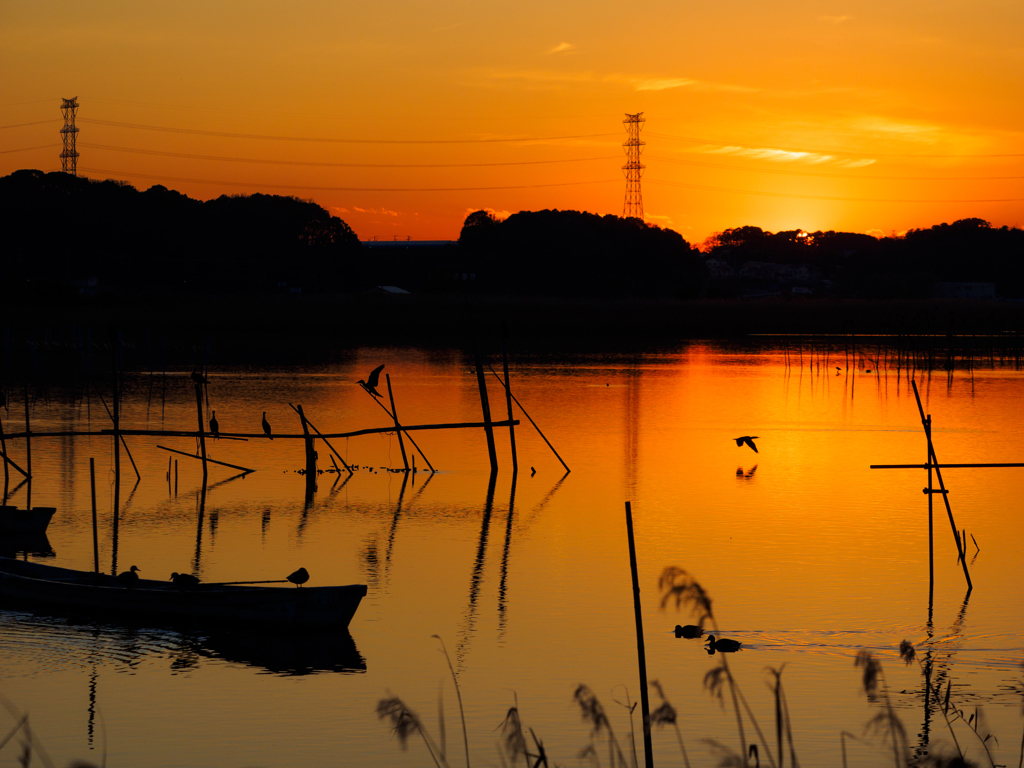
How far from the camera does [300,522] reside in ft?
49.1

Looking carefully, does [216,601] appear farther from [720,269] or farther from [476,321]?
[720,269]

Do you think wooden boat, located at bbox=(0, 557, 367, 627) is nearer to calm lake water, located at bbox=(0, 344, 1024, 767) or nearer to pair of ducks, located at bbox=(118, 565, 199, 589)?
pair of ducks, located at bbox=(118, 565, 199, 589)

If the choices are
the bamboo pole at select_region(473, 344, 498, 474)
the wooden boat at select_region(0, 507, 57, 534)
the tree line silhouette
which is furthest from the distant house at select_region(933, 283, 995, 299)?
the wooden boat at select_region(0, 507, 57, 534)

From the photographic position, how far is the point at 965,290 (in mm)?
98062

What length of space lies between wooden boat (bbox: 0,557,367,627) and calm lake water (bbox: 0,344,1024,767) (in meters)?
0.19

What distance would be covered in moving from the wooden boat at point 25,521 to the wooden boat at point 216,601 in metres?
3.22

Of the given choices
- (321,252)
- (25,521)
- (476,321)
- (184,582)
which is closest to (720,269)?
(321,252)

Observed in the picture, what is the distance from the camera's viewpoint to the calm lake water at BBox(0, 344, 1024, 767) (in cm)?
818

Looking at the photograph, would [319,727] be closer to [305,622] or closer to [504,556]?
[305,622]

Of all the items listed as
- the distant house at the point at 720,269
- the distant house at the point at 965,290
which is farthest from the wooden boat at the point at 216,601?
the distant house at the point at 720,269

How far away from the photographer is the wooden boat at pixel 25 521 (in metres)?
13.3

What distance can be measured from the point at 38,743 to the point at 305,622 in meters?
2.52

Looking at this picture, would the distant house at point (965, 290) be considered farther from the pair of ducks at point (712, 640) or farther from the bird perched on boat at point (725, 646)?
the bird perched on boat at point (725, 646)

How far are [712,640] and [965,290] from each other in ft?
311
